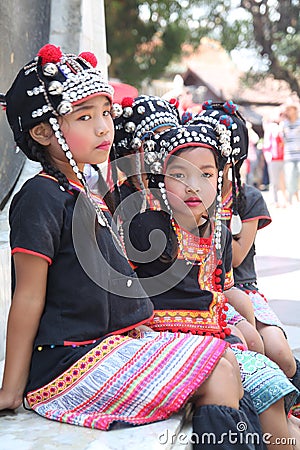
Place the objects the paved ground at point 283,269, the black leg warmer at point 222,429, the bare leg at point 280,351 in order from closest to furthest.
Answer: the black leg warmer at point 222,429
the bare leg at point 280,351
the paved ground at point 283,269

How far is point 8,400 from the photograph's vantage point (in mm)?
2092

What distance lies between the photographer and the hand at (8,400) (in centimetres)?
209

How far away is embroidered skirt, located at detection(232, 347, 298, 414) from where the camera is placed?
2.31 m

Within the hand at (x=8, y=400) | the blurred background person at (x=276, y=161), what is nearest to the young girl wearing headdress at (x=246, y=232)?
the hand at (x=8, y=400)

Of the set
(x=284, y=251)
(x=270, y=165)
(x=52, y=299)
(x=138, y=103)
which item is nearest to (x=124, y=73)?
(x=270, y=165)

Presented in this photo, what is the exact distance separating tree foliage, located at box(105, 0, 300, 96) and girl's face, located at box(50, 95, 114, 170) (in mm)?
14008

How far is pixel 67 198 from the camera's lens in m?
2.13

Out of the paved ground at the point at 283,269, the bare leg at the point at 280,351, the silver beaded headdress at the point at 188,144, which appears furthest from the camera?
the paved ground at the point at 283,269

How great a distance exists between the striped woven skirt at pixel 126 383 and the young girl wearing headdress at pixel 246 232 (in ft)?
2.73

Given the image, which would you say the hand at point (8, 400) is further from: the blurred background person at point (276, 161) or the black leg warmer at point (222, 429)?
the blurred background person at point (276, 161)

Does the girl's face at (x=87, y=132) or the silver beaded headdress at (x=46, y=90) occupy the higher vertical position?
the silver beaded headdress at (x=46, y=90)

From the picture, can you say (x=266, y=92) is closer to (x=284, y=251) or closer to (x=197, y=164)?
(x=284, y=251)

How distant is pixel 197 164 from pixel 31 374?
3.11ft

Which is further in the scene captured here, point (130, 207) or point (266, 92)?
point (266, 92)
